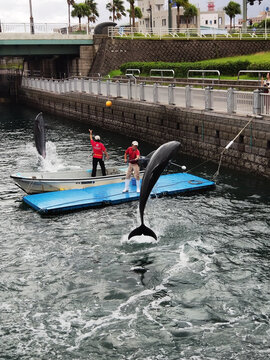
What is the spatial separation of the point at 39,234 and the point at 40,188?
12.3ft

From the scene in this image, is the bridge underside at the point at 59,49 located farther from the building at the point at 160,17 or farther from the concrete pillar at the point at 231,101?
the building at the point at 160,17

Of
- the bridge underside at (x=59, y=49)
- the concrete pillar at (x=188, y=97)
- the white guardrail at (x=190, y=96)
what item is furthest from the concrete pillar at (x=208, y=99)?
the bridge underside at (x=59, y=49)

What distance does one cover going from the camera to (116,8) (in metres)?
90.9

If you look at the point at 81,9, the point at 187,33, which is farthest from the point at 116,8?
the point at 187,33

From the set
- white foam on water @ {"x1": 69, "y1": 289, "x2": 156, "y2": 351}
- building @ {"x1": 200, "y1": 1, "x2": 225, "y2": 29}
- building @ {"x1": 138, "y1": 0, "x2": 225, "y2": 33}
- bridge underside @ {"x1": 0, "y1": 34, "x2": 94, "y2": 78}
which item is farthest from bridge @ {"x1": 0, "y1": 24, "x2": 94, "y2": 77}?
building @ {"x1": 200, "y1": 1, "x2": 225, "y2": 29}

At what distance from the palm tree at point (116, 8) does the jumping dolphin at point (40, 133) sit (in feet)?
228

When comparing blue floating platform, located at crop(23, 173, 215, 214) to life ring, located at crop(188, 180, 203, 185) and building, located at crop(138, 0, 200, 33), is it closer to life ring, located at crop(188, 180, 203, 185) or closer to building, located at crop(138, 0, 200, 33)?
life ring, located at crop(188, 180, 203, 185)

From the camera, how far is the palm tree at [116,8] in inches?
3524

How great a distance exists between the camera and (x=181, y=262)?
1240 cm

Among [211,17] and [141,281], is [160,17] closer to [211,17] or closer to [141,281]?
[211,17]

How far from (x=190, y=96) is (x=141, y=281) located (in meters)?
14.6

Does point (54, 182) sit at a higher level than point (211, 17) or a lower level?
lower

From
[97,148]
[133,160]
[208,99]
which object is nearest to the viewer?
[133,160]

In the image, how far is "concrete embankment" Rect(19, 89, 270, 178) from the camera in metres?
19.5
